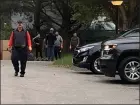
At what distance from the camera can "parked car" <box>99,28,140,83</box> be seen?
12.7m

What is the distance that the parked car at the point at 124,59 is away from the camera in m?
12.7

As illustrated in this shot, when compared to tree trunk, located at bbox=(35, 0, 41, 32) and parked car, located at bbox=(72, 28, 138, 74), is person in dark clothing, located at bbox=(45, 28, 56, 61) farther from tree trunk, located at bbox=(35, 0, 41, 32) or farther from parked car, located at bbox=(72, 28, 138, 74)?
tree trunk, located at bbox=(35, 0, 41, 32)

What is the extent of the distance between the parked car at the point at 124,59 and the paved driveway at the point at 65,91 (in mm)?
329

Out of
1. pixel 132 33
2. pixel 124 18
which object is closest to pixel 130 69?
pixel 132 33

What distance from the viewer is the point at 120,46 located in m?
12.8

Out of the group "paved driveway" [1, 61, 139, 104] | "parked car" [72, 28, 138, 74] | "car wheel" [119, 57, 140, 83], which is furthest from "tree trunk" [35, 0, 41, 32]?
"car wheel" [119, 57, 140, 83]

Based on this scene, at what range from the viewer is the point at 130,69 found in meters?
12.8

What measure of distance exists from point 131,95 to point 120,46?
8.05 feet

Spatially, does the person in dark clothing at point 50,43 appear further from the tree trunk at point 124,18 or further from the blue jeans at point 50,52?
the tree trunk at point 124,18

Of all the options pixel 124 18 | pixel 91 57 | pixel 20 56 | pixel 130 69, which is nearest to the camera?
pixel 130 69

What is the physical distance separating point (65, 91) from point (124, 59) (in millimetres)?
2439

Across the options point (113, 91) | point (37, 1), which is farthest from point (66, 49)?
point (113, 91)

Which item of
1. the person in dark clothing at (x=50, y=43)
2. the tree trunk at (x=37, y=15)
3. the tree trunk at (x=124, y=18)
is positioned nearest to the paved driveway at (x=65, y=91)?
the tree trunk at (x=124, y=18)

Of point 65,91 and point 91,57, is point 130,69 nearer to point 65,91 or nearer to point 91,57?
point 65,91
